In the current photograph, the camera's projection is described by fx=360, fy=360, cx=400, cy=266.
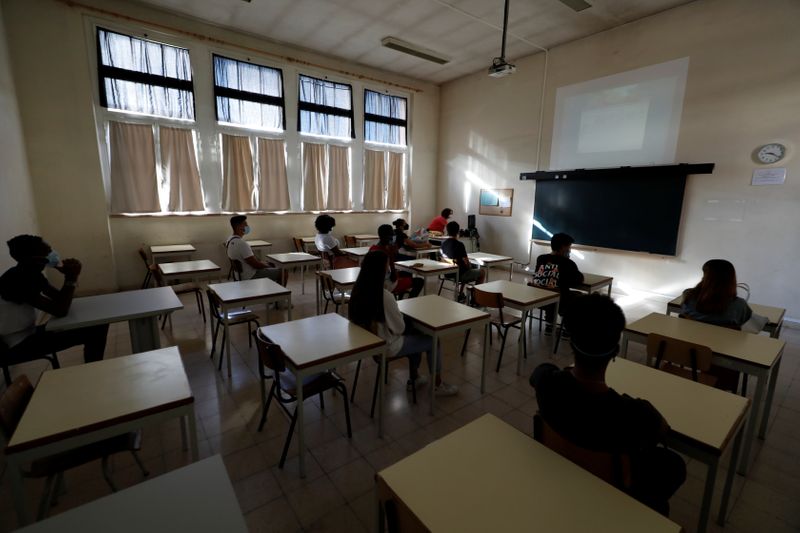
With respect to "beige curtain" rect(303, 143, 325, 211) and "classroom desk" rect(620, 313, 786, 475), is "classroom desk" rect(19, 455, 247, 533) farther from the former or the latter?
"beige curtain" rect(303, 143, 325, 211)

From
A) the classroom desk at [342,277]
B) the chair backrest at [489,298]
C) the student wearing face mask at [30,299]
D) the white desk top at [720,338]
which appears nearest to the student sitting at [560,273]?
the chair backrest at [489,298]

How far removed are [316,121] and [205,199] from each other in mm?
2724

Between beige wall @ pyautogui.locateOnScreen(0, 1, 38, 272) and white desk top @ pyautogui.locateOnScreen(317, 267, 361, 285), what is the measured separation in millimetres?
3100

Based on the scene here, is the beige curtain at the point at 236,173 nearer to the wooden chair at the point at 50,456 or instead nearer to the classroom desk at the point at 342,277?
the classroom desk at the point at 342,277

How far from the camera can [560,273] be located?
143 inches

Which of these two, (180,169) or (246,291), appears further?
(180,169)

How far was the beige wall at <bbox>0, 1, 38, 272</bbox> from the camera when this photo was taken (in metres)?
3.74

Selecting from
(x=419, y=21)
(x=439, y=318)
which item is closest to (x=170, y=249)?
(x=439, y=318)

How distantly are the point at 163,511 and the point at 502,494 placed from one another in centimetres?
92

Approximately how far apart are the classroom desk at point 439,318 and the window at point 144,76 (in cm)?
568

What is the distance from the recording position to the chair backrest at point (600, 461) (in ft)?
3.73

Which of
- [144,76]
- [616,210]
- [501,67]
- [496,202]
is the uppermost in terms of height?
[144,76]

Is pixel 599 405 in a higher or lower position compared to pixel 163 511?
higher

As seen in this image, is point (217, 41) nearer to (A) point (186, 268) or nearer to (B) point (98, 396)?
(A) point (186, 268)
